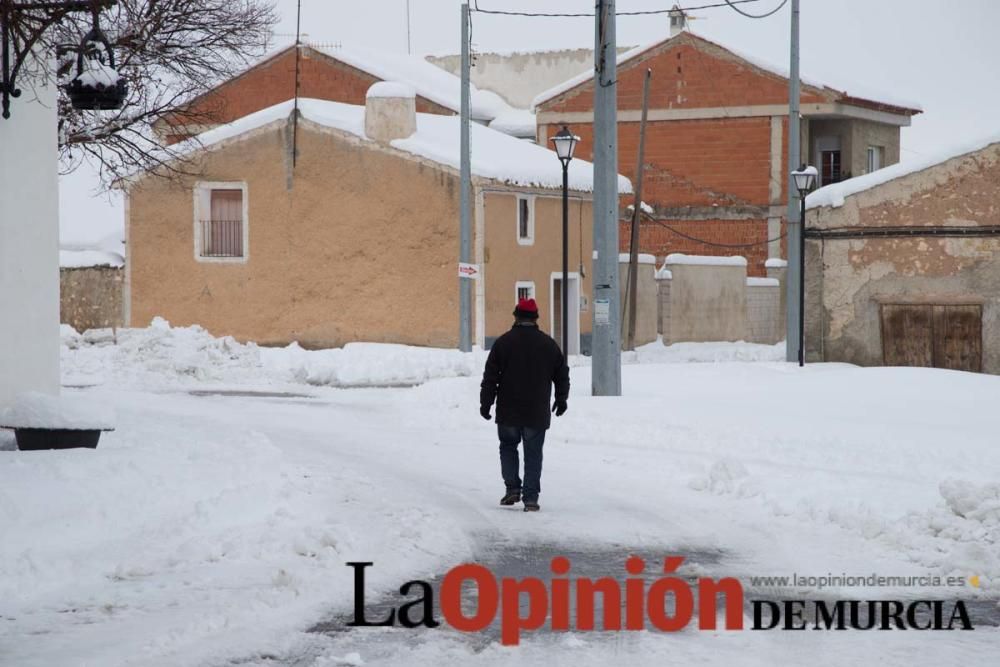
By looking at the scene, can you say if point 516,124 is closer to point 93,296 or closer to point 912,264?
point 93,296

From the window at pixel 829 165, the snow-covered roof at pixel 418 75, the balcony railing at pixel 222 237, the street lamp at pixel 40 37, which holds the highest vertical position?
the snow-covered roof at pixel 418 75

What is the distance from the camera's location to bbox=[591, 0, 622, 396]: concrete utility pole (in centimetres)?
1914

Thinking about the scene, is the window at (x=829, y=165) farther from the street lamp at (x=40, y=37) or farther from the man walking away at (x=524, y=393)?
the man walking away at (x=524, y=393)

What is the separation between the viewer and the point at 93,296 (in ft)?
129

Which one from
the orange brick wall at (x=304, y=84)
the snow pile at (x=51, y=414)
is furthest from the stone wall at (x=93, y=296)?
the snow pile at (x=51, y=414)

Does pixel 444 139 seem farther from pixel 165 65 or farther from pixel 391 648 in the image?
pixel 391 648

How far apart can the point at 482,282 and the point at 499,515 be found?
74.9ft

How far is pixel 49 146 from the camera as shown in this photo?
14.5m

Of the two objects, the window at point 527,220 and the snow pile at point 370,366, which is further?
the window at point 527,220

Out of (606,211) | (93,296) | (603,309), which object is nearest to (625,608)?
(603,309)

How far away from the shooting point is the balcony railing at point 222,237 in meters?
35.9

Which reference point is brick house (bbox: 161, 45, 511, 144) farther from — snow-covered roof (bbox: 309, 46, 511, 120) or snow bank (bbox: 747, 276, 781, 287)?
snow bank (bbox: 747, 276, 781, 287)

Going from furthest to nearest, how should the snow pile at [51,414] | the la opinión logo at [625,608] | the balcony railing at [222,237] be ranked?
the balcony railing at [222,237] < the snow pile at [51,414] < the la opinión logo at [625,608]

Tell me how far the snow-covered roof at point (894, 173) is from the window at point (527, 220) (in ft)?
37.0
